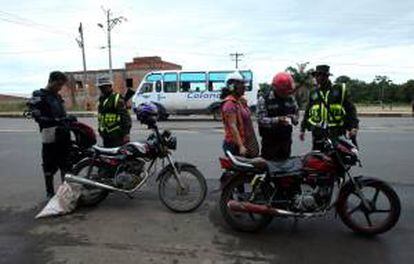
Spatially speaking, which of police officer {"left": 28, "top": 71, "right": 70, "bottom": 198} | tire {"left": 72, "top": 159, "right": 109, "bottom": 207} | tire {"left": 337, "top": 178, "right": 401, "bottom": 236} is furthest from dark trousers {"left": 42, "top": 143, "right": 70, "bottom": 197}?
tire {"left": 337, "top": 178, "right": 401, "bottom": 236}

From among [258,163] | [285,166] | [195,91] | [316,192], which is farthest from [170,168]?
[195,91]

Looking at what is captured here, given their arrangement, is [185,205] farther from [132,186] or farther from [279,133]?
[279,133]

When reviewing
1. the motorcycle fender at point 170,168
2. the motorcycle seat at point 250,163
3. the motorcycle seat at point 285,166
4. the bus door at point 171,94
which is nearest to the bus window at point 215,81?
the bus door at point 171,94

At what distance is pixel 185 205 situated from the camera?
24.5ft

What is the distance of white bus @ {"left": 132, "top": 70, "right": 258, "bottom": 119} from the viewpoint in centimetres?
3139

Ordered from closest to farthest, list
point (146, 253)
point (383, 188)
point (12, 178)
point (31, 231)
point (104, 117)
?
point (146, 253) → point (383, 188) → point (31, 231) → point (104, 117) → point (12, 178)

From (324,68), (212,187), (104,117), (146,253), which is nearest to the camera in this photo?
(146,253)

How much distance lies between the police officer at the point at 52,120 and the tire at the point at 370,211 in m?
3.73

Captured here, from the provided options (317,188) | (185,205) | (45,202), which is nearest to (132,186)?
(185,205)

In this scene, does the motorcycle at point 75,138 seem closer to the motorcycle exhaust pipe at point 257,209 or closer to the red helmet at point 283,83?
the motorcycle exhaust pipe at point 257,209

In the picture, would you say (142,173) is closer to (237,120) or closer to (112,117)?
(112,117)

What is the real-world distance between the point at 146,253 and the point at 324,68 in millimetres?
3131

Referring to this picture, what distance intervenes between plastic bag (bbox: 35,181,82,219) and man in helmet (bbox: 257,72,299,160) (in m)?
2.40

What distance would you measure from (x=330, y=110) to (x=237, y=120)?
131 centimetres
